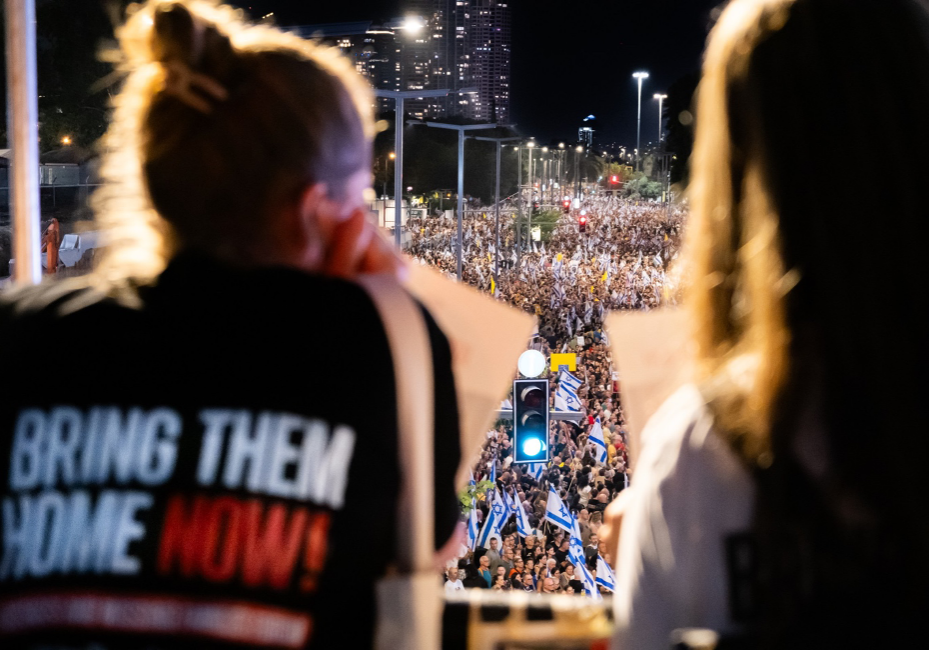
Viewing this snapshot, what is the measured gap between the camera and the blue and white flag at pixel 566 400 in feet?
40.0

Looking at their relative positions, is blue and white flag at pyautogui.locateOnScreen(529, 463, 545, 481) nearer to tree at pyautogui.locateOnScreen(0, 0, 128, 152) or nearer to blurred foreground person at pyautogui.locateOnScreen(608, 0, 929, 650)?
tree at pyautogui.locateOnScreen(0, 0, 128, 152)

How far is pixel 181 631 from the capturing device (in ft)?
3.28

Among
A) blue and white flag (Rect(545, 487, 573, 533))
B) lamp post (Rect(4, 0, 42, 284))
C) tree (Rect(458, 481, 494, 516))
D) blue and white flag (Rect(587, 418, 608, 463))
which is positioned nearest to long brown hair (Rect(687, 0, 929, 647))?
lamp post (Rect(4, 0, 42, 284))

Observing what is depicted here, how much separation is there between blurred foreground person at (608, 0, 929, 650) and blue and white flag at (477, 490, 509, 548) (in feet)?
28.7

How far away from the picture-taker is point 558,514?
955cm

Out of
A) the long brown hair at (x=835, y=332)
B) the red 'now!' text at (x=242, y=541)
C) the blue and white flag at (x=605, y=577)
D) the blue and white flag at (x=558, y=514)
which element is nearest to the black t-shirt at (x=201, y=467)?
the red 'now!' text at (x=242, y=541)

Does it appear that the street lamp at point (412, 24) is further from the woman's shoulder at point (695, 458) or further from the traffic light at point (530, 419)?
the woman's shoulder at point (695, 458)

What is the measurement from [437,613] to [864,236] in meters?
0.63

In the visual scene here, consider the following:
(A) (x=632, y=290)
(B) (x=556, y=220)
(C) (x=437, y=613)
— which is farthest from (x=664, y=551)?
(B) (x=556, y=220)

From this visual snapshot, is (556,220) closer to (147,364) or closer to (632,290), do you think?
(632,290)

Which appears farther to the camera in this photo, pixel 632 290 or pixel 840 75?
pixel 632 290

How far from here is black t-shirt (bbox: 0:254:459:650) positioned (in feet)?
3.31

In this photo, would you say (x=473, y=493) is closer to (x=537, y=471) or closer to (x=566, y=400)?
(x=537, y=471)

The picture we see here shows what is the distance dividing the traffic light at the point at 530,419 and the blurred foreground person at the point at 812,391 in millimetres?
6855
